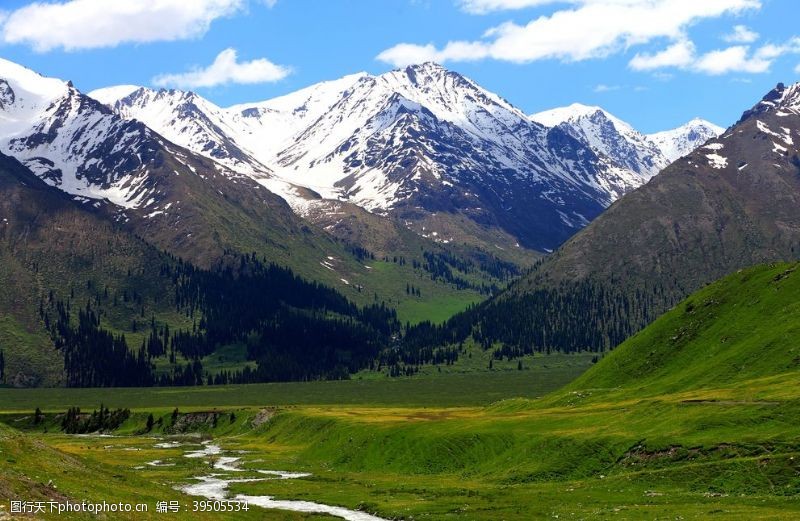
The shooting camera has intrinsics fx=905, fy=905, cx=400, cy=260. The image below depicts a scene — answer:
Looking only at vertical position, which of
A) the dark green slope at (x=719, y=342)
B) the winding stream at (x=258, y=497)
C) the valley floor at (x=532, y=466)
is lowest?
the winding stream at (x=258, y=497)

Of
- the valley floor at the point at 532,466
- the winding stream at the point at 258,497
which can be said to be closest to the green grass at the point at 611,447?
the valley floor at the point at 532,466

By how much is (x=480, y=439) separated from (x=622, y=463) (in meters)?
31.7

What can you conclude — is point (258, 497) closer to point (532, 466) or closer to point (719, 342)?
point (532, 466)

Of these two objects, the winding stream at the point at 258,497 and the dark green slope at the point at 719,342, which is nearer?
the winding stream at the point at 258,497

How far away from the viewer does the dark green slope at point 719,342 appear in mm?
146875

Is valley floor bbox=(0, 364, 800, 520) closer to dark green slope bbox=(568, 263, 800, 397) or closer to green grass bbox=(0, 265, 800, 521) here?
green grass bbox=(0, 265, 800, 521)

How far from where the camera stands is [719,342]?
16412 centimetres

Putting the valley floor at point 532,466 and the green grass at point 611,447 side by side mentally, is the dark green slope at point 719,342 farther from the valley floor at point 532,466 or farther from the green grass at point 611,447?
the valley floor at point 532,466

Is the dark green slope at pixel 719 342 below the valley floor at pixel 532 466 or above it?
above

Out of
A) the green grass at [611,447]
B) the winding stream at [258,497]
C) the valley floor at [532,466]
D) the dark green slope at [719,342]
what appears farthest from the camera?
the dark green slope at [719,342]

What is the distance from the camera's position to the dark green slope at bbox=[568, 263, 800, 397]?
146875 millimetres

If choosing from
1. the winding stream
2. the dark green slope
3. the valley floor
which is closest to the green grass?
the valley floor

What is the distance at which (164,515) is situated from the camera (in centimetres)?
7356

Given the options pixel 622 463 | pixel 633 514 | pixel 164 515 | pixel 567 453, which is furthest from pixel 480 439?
pixel 164 515
